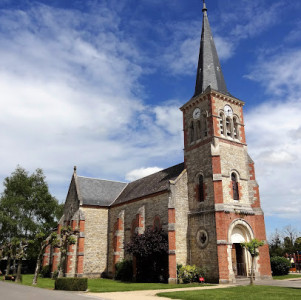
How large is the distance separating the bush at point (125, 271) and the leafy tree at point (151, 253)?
1.70 metres

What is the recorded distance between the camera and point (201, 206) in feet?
87.0

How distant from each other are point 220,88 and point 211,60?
144 inches

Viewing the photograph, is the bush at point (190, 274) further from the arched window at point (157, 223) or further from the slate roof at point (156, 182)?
the slate roof at point (156, 182)

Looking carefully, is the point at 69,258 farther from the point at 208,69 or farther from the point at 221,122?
the point at 208,69

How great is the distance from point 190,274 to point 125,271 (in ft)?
25.2

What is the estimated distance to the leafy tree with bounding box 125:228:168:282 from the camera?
25.5 m

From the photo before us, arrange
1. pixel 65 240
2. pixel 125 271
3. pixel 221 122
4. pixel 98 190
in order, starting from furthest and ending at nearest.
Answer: pixel 98 190
pixel 221 122
pixel 125 271
pixel 65 240

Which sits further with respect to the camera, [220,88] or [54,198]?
[54,198]

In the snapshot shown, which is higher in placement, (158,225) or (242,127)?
(242,127)

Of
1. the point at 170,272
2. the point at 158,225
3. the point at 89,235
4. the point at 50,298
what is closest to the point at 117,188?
the point at 89,235

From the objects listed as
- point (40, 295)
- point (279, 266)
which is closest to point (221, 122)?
point (279, 266)

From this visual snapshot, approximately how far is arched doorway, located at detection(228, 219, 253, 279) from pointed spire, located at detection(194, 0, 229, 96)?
13.4 metres

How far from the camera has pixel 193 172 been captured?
1121 inches

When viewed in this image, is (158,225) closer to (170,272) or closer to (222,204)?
(170,272)
